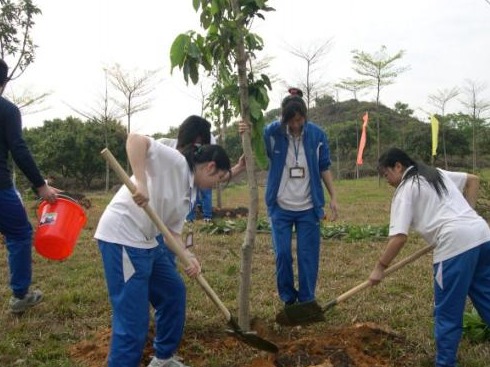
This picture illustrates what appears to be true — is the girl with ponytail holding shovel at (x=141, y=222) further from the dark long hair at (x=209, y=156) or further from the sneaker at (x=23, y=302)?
the sneaker at (x=23, y=302)

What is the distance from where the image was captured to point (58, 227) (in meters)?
3.91

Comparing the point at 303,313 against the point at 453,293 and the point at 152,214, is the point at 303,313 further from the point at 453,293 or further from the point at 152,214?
the point at 152,214

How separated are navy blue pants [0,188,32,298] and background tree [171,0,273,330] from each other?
5.89ft

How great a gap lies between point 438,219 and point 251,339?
4.43 feet

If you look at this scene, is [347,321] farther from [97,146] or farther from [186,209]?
[97,146]

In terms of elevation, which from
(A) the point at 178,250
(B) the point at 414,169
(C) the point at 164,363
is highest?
(B) the point at 414,169

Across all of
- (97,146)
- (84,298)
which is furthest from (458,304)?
(97,146)

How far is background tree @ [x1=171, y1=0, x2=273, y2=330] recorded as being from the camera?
3.29 m

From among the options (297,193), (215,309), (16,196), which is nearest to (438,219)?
(297,193)

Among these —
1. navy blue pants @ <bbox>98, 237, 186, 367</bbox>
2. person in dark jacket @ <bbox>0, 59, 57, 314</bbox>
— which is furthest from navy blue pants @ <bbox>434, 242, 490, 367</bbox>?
person in dark jacket @ <bbox>0, 59, 57, 314</bbox>

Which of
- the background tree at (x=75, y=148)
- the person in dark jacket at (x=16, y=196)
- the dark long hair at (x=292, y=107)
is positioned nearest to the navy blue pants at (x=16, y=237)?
the person in dark jacket at (x=16, y=196)

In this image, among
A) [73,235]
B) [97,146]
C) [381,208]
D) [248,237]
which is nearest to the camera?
[248,237]

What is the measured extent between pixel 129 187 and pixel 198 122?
606 millimetres

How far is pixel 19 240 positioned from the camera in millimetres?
4207
